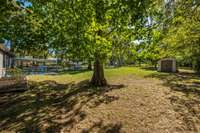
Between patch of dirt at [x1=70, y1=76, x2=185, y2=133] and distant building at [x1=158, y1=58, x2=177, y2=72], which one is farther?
distant building at [x1=158, y1=58, x2=177, y2=72]

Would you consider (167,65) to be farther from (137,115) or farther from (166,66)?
(137,115)

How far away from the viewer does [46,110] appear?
7914 mm

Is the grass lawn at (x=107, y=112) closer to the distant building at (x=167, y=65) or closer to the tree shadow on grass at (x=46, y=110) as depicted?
the tree shadow on grass at (x=46, y=110)

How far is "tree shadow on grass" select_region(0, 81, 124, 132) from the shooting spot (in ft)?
21.7

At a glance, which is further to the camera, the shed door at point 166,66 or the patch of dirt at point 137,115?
the shed door at point 166,66

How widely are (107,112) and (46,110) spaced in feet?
7.68

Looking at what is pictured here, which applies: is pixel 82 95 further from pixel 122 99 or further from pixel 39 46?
pixel 39 46

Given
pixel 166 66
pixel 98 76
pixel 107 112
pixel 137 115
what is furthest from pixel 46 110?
pixel 166 66

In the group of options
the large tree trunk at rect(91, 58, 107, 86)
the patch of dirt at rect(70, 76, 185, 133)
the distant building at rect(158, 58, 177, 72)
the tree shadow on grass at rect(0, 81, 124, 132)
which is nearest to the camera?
the patch of dirt at rect(70, 76, 185, 133)

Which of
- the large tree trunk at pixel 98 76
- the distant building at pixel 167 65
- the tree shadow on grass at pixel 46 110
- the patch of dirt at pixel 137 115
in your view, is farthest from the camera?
the distant building at pixel 167 65

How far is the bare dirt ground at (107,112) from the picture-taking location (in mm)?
6418

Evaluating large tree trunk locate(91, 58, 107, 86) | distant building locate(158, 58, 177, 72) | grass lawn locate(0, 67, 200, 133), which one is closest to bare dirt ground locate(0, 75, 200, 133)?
grass lawn locate(0, 67, 200, 133)

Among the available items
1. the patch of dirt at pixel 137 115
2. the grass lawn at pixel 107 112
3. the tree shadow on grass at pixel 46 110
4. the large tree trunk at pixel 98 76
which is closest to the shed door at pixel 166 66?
the large tree trunk at pixel 98 76

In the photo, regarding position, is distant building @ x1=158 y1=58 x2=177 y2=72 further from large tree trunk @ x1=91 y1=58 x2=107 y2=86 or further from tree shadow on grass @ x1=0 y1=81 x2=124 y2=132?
tree shadow on grass @ x1=0 y1=81 x2=124 y2=132
